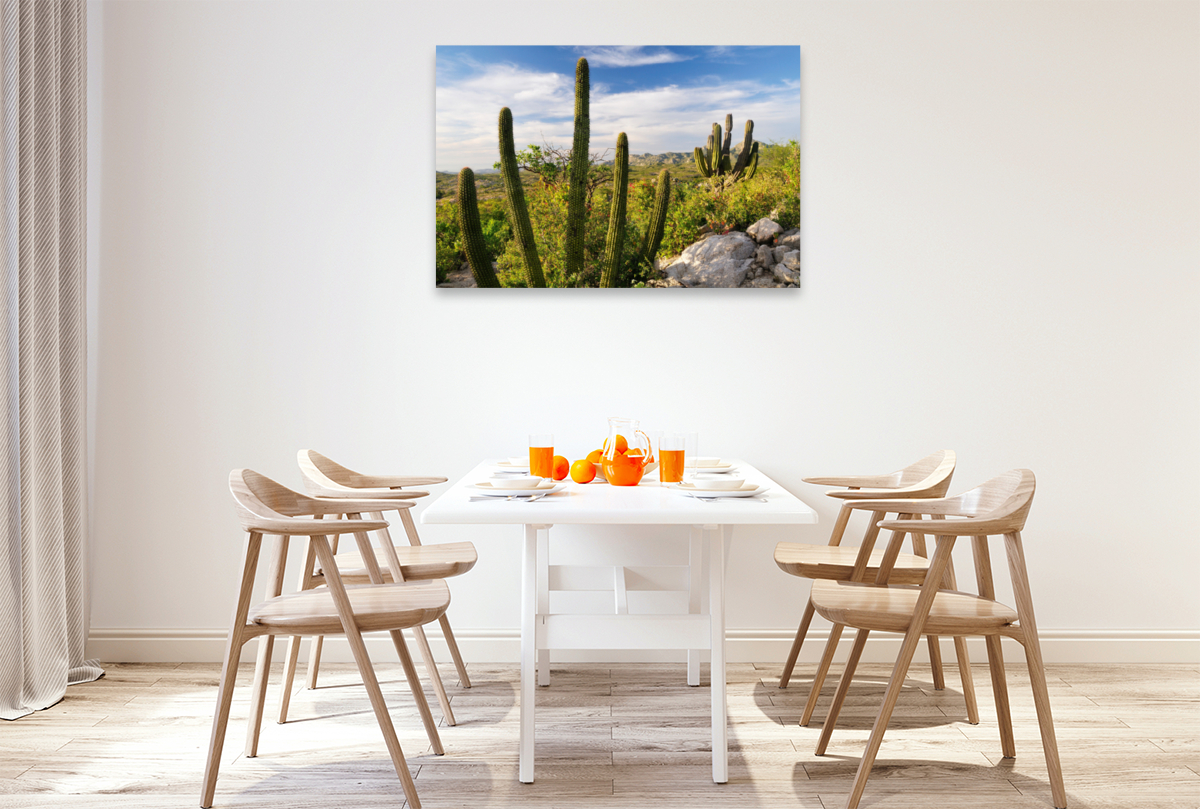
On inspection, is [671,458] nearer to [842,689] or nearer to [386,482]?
[842,689]

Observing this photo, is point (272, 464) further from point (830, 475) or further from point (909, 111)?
point (909, 111)

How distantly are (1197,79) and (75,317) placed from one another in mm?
4095

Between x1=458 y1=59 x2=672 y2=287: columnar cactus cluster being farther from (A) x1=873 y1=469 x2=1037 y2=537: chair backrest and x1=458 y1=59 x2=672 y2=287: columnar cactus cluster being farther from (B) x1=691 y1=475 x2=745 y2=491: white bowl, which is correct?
(A) x1=873 y1=469 x2=1037 y2=537: chair backrest

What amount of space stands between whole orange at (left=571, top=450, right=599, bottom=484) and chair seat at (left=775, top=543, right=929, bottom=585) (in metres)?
0.64

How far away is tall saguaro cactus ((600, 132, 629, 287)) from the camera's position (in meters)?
3.05

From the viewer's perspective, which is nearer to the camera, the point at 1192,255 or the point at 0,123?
the point at 0,123

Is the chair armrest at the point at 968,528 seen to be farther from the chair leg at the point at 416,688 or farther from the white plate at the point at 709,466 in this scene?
the chair leg at the point at 416,688

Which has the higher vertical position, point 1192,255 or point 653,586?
point 1192,255

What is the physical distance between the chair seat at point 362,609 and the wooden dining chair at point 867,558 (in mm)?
1081

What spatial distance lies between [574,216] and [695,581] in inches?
54.8

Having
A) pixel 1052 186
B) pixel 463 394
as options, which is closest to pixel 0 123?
pixel 463 394

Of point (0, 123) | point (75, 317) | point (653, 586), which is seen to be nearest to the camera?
point (0, 123)

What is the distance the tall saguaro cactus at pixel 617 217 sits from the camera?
3051 mm

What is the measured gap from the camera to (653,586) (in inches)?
119
